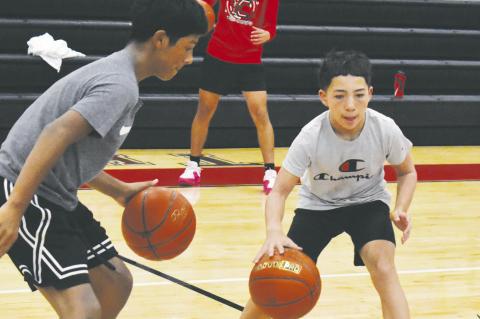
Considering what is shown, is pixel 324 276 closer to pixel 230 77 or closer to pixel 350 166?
pixel 350 166

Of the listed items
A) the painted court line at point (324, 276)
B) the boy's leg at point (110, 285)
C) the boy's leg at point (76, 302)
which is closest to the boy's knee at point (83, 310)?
the boy's leg at point (76, 302)

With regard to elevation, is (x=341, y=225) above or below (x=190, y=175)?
above

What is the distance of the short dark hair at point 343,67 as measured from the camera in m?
3.53

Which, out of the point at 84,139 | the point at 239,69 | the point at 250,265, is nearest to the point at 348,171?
the point at 84,139

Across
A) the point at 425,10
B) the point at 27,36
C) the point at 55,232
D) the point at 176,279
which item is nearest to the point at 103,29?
the point at 27,36

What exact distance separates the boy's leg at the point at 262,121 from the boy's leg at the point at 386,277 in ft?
11.5

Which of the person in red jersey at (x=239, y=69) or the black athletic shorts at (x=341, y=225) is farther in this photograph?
the person in red jersey at (x=239, y=69)

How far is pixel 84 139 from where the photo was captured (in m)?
2.94

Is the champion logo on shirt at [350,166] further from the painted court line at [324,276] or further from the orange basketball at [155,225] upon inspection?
the painted court line at [324,276]

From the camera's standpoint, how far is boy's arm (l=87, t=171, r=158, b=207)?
134 inches

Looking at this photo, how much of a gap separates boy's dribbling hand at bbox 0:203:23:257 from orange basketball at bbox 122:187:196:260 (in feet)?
2.64

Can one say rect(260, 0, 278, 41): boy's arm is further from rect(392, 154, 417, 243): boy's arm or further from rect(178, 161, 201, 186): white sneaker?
rect(392, 154, 417, 243): boy's arm

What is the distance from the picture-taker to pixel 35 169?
2723 millimetres

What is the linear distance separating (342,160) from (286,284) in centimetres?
59
